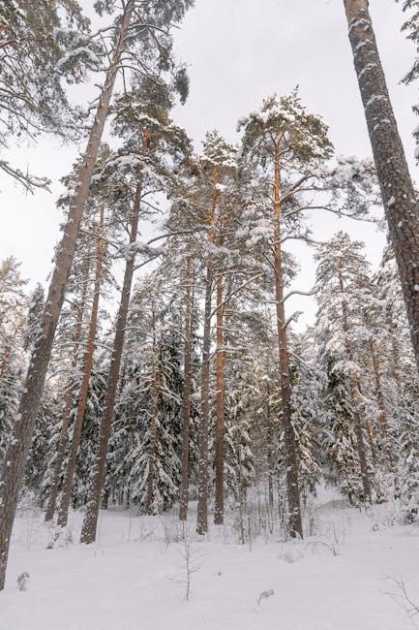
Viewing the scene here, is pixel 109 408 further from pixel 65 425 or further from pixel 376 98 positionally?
pixel 376 98

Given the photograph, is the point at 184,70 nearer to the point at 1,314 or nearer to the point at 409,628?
the point at 409,628

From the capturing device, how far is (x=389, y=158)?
16.4ft

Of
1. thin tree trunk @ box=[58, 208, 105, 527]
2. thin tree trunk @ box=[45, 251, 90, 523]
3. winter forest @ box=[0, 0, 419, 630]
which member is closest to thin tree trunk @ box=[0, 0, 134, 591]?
winter forest @ box=[0, 0, 419, 630]

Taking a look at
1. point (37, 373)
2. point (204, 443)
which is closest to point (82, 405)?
point (204, 443)

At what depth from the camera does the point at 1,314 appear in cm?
2014

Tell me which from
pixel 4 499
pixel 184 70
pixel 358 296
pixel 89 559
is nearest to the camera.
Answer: pixel 4 499

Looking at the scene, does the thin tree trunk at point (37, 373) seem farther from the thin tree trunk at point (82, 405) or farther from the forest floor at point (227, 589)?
the thin tree trunk at point (82, 405)

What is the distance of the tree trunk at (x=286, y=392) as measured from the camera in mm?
8877

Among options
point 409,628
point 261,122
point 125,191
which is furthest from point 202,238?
point 409,628

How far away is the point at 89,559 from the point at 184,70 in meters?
11.6

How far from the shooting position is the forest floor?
12.3 feet

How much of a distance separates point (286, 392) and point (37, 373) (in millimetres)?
6269

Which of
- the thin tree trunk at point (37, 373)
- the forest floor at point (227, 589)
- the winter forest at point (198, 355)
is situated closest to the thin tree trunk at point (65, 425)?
the winter forest at point (198, 355)

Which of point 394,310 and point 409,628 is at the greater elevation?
point 394,310
